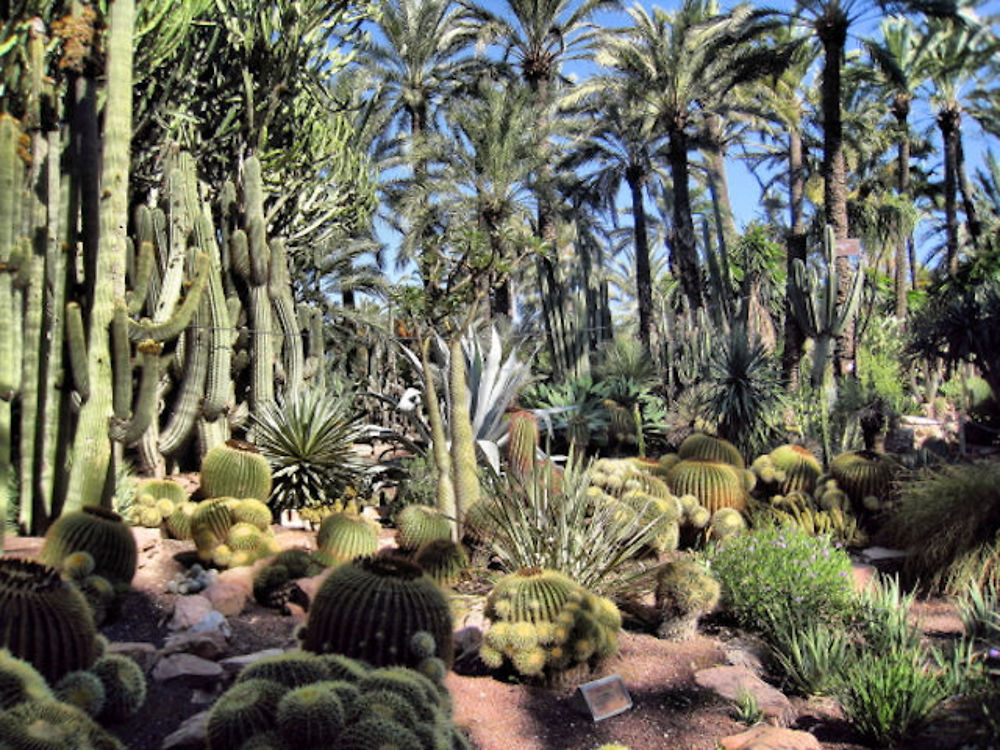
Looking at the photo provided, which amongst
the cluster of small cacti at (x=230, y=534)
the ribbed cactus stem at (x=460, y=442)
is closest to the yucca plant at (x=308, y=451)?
the cluster of small cacti at (x=230, y=534)

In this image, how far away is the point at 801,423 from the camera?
46.8ft

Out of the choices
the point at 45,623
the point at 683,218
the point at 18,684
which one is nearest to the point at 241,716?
the point at 18,684

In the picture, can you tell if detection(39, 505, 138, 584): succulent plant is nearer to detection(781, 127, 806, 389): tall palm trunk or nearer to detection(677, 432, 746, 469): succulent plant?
detection(677, 432, 746, 469): succulent plant

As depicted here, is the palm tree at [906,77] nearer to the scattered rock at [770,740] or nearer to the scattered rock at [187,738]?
the scattered rock at [770,740]

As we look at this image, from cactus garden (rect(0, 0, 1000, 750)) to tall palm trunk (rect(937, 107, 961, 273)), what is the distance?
8.13 meters

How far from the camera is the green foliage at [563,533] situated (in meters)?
6.65

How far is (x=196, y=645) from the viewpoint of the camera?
16.9ft

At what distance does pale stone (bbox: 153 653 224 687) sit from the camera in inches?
187

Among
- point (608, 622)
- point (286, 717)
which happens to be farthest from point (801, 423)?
point (286, 717)

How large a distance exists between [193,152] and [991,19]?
22544mm

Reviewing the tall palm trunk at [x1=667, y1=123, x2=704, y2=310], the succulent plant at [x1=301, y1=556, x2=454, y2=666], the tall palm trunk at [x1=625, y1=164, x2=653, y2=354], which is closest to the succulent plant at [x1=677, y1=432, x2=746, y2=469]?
the succulent plant at [x1=301, y1=556, x2=454, y2=666]

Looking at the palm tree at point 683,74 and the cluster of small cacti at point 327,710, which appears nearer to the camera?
the cluster of small cacti at point 327,710

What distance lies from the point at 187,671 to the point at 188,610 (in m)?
1.04

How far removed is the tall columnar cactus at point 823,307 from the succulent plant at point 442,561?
9322 millimetres
